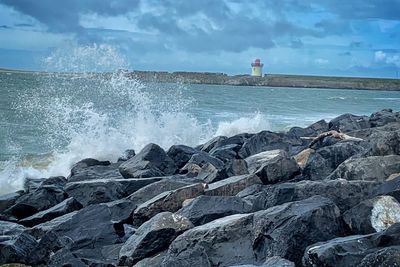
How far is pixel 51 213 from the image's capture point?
6672 mm

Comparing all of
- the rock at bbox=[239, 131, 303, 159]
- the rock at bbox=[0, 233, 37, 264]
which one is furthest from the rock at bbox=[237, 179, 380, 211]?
the rock at bbox=[239, 131, 303, 159]

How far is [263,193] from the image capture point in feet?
18.1

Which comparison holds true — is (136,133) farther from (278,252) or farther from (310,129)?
(278,252)

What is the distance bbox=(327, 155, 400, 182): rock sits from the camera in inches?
234

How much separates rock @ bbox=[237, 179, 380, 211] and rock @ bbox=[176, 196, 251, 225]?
147mm

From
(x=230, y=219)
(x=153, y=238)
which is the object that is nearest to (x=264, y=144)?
(x=230, y=219)

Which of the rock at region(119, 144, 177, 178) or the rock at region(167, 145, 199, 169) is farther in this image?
the rock at region(167, 145, 199, 169)

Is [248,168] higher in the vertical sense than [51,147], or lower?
higher

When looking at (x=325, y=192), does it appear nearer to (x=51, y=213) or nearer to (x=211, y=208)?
(x=211, y=208)

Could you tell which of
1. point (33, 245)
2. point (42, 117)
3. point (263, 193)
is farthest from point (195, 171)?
point (42, 117)

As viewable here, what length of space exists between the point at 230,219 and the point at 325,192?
3.14 ft

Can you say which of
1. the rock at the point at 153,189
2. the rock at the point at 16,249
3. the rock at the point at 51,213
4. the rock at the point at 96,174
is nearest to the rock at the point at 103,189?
the rock at the point at 51,213

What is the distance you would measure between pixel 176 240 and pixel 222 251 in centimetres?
40

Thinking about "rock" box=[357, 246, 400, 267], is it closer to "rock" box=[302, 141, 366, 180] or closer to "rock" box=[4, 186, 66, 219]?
"rock" box=[302, 141, 366, 180]
